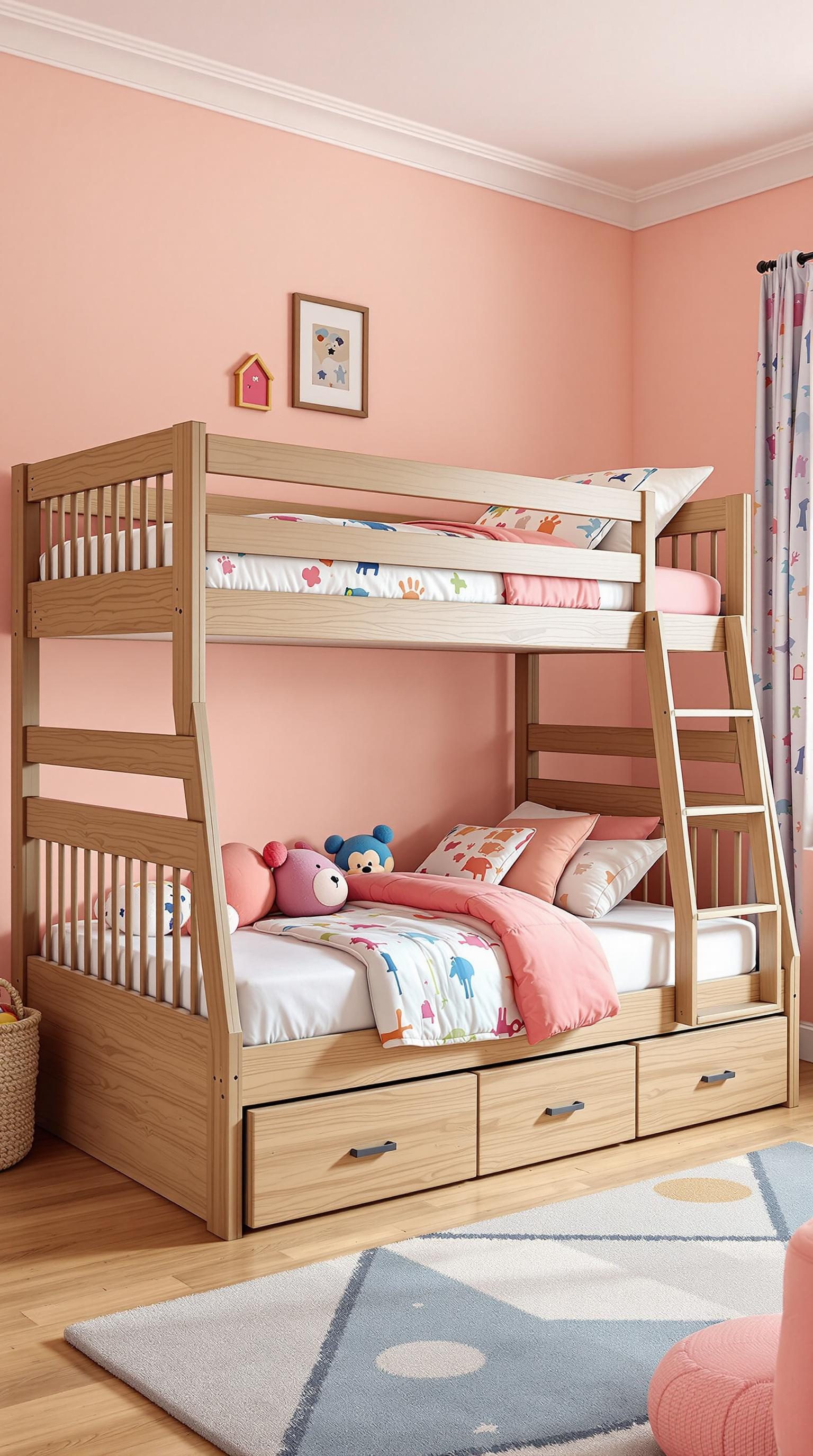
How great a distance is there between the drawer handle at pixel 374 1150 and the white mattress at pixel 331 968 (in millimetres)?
239

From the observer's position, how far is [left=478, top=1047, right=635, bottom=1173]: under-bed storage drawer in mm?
2848

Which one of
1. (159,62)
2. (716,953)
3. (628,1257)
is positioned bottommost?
(628,1257)

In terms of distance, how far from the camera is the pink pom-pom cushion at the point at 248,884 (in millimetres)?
3209

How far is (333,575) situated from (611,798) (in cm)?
149

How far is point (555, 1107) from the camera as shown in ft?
9.70

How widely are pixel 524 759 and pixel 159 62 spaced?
2235 millimetres

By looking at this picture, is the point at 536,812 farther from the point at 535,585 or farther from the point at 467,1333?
the point at 467,1333

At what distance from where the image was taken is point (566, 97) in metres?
3.67

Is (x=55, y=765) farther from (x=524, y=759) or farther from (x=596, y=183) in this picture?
(x=596, y=183)

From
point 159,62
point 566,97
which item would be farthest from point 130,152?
point 566,97

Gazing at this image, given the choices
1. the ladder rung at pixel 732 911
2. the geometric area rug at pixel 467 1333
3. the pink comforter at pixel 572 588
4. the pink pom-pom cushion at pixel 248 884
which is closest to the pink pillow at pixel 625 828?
the ladder rung at pixel 732 911

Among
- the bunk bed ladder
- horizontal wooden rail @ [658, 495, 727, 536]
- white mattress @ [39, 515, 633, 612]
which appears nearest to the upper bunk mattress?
white mattress @ [39, 515, 633, 612]

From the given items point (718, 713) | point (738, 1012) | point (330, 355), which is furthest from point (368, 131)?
point (738, 1012)

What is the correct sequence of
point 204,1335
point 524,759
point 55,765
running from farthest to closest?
1. point 524,759
2. point 55,765
3. point 204,1335
